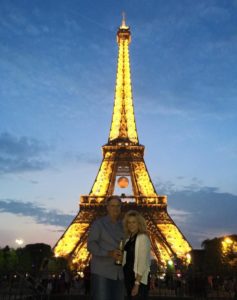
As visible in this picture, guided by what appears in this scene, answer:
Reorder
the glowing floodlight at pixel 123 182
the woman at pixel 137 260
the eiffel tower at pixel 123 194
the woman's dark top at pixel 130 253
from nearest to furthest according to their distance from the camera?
1. the woman at pixel 137 260
2. the woman's dark top at pixel 130 253
3. the eiffel tower at pixel 123 194
4. the glowing floodlight at pixel 123 182

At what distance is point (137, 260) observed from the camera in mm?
5191

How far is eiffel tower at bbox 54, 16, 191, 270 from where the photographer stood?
47.2 metres

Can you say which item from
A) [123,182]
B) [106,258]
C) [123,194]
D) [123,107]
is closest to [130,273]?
[106,258]

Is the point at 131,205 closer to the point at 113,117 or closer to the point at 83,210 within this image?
the point at 83,210

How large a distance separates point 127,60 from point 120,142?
12.1m

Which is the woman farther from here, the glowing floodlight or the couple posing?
the glowing floodlight

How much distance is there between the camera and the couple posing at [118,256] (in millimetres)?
5211

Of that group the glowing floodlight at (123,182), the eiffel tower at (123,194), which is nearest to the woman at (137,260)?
the eiffel tower at (123,194)

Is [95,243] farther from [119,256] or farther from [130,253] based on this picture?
[130,253]

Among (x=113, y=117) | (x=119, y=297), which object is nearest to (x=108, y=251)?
(x=119, y=297)

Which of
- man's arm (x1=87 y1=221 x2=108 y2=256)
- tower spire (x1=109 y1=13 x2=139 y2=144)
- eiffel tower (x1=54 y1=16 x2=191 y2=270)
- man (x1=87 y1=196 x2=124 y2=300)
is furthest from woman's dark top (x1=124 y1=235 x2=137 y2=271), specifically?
tower spire (x1=109 y1=13 x2=139 y2=144)

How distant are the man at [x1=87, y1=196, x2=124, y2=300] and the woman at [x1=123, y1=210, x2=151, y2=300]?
0.22 m

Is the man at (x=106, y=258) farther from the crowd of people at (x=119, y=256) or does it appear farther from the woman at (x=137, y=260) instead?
the woman at (x=137, y=260)

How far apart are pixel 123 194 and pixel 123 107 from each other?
38.9 feet
